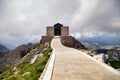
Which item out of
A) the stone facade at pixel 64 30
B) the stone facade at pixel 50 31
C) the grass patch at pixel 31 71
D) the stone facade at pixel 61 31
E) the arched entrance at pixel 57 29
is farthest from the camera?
the arched entrance at pixel 57 29

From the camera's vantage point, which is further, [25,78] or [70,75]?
[25,78]

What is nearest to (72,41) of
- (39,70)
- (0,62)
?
(39,70)

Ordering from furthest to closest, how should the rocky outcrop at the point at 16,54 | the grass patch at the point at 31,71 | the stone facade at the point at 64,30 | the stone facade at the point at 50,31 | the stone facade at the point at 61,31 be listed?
the rocky outcrop at the point at 16,54, the stone facade at the point at 64,30, the stone facade at the point at 61,31, the stone facade at the point at 50,31, the grass patch at the point at 31,71

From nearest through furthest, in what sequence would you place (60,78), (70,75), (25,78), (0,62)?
(60,78) < (70,75) < (25,78) < (0,62)

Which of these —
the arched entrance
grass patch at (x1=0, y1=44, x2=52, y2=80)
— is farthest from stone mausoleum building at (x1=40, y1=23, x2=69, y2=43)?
grass patch at (x1=0, y1=44, x2=52, y2=80)

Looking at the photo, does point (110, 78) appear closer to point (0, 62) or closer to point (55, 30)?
point (55, 30)

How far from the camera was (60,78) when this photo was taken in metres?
14.3

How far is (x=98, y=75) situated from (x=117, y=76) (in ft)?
5.12

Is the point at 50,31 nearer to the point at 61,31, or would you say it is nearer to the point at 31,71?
the point at 61,31

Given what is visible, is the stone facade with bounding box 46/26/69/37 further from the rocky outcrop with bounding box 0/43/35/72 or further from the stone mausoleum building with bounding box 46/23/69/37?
the rocky outcrop with bounding box 0/43/35/72

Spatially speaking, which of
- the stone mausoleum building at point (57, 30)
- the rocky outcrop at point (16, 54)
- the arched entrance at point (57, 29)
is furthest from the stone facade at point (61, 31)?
the rocky outcrop at point (16, 54)

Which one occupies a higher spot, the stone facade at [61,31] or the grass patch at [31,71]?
the stone facade at [61,31]

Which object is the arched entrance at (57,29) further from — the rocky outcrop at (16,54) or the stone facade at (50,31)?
the rocky outcrop at (16,54)

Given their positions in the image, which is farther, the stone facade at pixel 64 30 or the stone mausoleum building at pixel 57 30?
the stone facade at pixel 64 30
